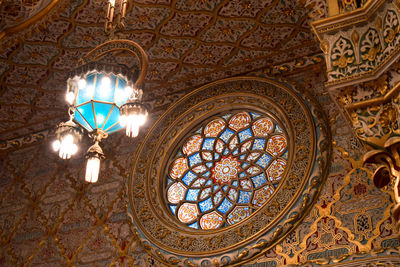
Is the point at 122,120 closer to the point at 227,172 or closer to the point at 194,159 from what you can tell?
the point at 227,172

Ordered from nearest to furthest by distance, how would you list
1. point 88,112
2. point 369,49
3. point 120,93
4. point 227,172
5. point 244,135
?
point 369,49 → point 88,112 → point 120,93 → point 227,172 → point 244,135

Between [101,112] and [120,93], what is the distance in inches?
13.9

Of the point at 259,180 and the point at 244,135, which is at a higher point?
the point at 244,135

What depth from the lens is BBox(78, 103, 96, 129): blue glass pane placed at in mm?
5699

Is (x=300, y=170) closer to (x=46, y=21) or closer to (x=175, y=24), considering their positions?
(x=175, y=24)

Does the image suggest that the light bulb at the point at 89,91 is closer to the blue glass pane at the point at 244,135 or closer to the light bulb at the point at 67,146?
the light bulb at the point at 67,146

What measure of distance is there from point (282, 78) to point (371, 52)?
165 inches

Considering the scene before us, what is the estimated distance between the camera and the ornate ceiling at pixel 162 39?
7148 millimetres

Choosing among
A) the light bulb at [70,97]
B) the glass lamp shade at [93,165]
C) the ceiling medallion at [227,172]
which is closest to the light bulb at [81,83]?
the light bulb at [70,97]

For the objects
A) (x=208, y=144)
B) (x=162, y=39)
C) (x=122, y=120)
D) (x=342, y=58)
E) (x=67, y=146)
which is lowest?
(x=342, y=58)

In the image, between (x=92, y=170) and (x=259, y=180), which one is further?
(x=259, y=180)

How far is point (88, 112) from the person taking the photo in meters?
5.71

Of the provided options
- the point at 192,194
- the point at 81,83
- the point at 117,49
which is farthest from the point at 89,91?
the point at 192,194

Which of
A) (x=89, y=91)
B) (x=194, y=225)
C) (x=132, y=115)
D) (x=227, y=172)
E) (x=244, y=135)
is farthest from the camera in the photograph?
(x=244, y=135)
